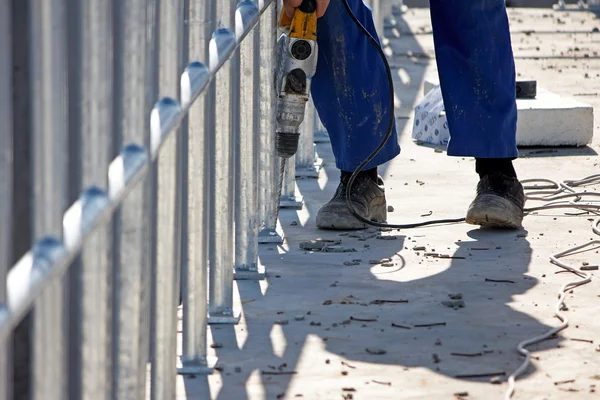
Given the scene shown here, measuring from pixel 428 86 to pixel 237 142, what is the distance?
3339 mm

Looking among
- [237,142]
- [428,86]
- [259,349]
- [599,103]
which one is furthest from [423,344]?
[599,103]

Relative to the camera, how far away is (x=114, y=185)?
146 cm

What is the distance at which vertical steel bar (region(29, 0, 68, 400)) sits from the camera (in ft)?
3.90

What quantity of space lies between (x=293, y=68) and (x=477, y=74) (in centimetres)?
72

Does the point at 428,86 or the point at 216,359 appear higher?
A: the point at 428,86

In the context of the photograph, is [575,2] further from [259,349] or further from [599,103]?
[259,349]

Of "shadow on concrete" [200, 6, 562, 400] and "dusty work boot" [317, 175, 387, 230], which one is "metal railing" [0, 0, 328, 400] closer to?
"shadow on concrete" [200, 6, 562, 400]

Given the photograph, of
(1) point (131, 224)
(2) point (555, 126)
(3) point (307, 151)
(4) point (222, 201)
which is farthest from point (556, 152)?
(1) point (131, 224)

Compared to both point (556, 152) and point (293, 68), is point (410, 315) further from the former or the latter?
point (556, 152)

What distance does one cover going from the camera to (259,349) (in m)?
2.44

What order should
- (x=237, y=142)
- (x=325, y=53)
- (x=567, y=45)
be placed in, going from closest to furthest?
(x=237, y=142) < (x=325, y=53) < (x=567, y=45)

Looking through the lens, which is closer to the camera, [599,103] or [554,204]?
[554,204]

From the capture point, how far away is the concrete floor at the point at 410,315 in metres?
2.23

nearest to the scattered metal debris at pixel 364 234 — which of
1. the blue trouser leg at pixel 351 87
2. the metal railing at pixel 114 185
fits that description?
the blue trouser leg at pixel 351 87
